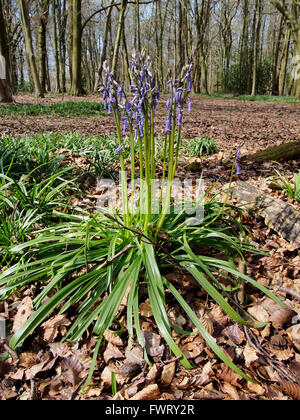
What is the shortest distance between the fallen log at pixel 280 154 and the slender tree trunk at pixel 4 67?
8532 millimetres

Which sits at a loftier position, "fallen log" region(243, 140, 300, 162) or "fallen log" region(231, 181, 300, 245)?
"fallen log" region(243, 140, 300, 162)

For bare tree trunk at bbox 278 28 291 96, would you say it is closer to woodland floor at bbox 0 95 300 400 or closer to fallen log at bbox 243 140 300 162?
fallen log at bbox 243 140 300 162

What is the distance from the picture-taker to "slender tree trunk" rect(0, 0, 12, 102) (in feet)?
28.3

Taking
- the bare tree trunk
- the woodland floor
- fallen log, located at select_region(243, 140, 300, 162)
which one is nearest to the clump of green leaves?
fallen log, located at select_region(243, 140, 300, 162)

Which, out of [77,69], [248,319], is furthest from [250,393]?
[77,69]

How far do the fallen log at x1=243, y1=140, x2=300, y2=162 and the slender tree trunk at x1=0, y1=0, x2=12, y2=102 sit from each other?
336 inches

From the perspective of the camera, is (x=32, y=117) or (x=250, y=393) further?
(x=32, y=117)

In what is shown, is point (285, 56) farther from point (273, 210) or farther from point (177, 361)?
point (177, 361)

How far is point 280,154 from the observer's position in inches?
154

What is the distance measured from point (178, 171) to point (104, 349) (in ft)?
9.27

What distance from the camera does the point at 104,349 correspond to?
4.94 ft

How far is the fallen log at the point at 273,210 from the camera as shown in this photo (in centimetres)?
232
